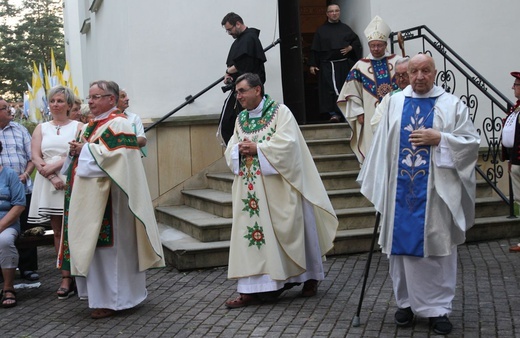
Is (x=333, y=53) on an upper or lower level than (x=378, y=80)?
upper

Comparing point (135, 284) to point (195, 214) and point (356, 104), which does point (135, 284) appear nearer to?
point (195, 214)

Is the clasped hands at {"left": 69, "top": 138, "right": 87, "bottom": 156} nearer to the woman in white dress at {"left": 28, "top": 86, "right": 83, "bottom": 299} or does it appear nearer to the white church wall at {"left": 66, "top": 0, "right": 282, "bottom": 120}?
the woman in white dress at {"left": 28, "top": 86, "right": 83, "bottom": 299}

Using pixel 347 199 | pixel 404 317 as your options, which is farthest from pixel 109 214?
pixel 347 199

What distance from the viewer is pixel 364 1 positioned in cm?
1138

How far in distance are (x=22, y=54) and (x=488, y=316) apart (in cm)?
4987

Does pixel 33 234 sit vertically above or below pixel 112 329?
above

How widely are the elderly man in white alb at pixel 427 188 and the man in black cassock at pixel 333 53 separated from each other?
18.0ft

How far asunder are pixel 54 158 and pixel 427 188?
380cm

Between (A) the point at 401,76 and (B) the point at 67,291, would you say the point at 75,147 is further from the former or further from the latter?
(A) the point at 401,76

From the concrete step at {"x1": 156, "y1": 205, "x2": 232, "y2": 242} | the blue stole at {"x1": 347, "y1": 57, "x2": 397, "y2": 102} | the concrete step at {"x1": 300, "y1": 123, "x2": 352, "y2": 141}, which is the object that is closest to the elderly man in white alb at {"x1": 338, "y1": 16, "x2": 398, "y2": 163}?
the blue stole at {"x1": 347, "y1": 57, "x2": 397, "y2": 102}

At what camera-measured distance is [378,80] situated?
933cm

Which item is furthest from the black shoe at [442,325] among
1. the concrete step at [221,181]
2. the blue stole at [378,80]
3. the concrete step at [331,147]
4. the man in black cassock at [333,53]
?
the man in black cassock at [333,53]

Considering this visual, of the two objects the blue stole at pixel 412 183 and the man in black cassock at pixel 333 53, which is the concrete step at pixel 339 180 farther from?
the blue stole at pixel 412 183

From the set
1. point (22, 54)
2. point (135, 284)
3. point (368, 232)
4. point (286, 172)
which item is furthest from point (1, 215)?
point (22, 54)
